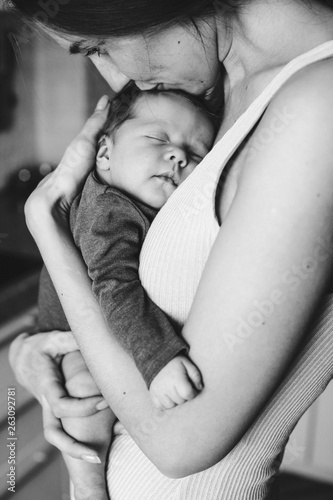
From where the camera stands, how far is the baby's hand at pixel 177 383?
0.64 meters

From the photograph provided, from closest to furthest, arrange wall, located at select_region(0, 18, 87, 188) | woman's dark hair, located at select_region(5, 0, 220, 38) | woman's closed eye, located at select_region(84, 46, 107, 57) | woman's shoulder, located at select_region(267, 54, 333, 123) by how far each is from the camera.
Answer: woman's shoulder, located at select_region(267, 54, 333, 123), woman's dark hair, located at select_region(5, 0, 220, 38), woman's closed eye, located at select_region(84, 46, 107, 57), wall, located at select_region(0, 18, 87, 188)

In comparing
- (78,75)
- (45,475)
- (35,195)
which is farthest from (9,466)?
(78,75)

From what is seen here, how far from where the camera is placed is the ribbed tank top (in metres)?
0.69

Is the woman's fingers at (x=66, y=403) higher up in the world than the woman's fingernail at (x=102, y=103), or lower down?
lower down

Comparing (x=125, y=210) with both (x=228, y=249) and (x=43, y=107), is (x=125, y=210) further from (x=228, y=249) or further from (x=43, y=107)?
(x=43, y=107)

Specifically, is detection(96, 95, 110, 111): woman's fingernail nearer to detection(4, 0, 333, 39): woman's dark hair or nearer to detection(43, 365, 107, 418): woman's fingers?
detection(4, 0, 333, 39): woman's dark hair

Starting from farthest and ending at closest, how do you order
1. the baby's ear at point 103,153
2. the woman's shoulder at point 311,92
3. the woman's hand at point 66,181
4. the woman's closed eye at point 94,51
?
the baby's ear at point 103,153 < the woman's hand at point 66,181 < the woman's closed eye at point 94,51 < the woman's shoulder at point 311,92

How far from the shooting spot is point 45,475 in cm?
185

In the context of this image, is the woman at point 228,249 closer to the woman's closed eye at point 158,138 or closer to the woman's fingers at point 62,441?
the woman's fingers at point 62,441

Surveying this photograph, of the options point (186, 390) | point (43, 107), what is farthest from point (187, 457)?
point (43, 107)

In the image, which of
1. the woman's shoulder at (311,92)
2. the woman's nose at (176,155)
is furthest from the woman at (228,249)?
the woman's nose at (176,155)

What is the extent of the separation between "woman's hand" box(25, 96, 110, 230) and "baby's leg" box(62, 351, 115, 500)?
0.28m

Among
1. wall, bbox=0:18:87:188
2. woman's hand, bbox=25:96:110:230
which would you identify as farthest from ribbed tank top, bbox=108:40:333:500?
→ wall, bbox=0:18:87:188

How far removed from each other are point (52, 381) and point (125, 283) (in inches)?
11.3
